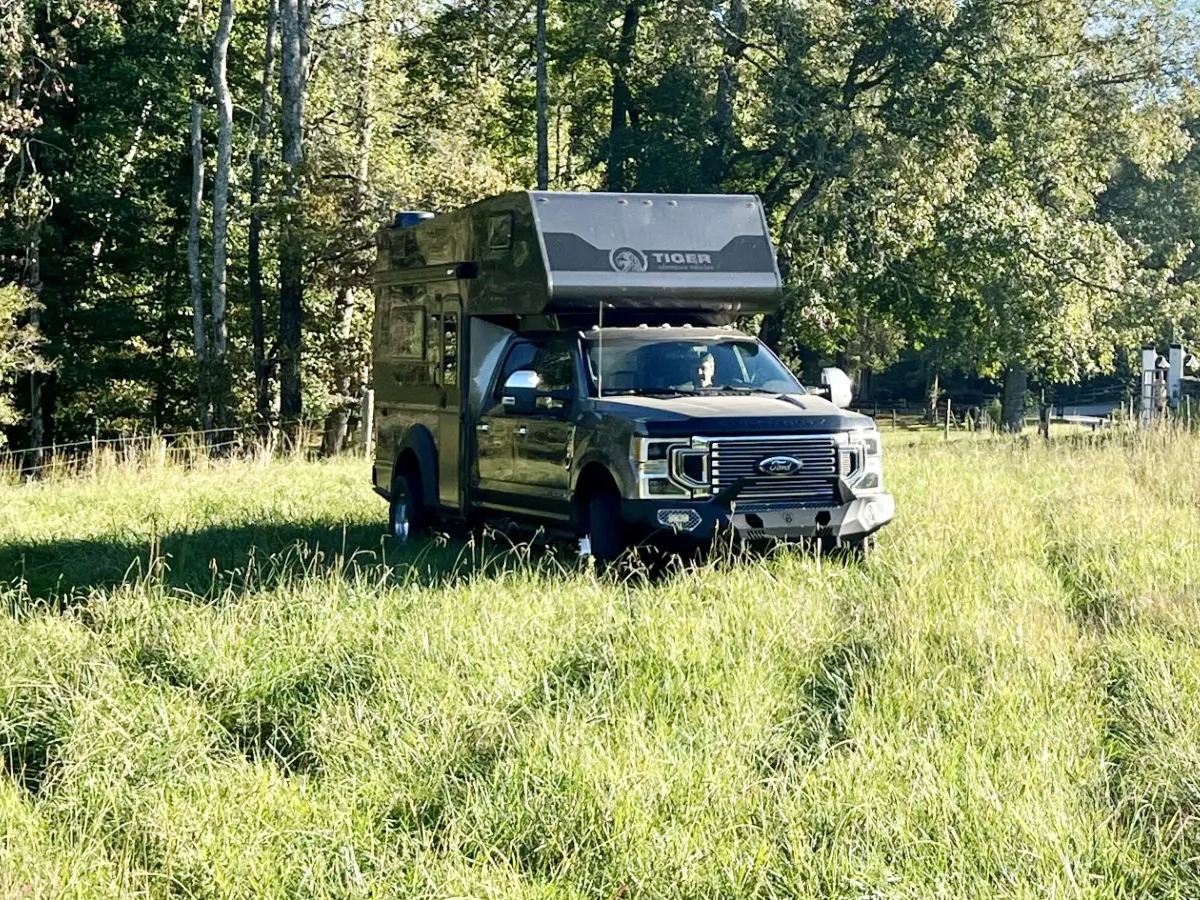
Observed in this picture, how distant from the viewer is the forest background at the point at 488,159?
3084 cm

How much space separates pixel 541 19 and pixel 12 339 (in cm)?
1223

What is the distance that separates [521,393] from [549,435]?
372 mm

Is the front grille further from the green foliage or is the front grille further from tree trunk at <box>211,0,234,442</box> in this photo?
the green foliage

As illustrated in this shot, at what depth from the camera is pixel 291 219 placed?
97.1 ft

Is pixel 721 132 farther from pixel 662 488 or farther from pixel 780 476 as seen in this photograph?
pixel 662 488

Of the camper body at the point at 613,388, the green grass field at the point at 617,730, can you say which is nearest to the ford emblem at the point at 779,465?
the camper body at the point at 613,388

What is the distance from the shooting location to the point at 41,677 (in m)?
7.10

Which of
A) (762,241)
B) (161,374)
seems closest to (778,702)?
(762,241)

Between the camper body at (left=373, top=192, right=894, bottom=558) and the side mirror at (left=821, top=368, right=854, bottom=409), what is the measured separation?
0.02 metres

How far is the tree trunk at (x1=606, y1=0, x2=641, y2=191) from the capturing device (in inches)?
1396

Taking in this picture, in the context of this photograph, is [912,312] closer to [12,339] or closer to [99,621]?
[12,339]

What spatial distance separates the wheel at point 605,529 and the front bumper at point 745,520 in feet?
0.73

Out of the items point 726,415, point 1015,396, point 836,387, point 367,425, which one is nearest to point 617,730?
point 726,415

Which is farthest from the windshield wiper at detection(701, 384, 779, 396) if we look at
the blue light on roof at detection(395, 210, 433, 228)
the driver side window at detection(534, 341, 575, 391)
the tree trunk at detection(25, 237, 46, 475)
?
the tree trunk at detection(25, 237, 46, 475)
